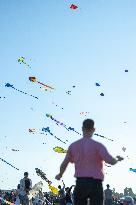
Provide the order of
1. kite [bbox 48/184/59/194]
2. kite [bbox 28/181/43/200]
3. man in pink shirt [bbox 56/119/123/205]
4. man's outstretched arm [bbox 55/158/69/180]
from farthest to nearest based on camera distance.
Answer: kite [bbox 48/184/59/194] < kite [bbox 28/181/43/200] < man's outstretched arm [bbox 55/158/69/180] < man in pink shirt [bbox 56/119/123/205]

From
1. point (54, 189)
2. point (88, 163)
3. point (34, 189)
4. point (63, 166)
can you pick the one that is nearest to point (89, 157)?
point (88, 163)

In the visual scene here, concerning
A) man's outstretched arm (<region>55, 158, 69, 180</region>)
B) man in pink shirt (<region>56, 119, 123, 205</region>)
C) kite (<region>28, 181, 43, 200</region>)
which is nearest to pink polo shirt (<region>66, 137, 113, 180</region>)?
man in pink shirt (<region>56, 119, 123, 205</region>)

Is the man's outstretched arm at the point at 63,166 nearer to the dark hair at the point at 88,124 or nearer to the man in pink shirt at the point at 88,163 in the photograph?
the man in pink shirt at the point at 88,163

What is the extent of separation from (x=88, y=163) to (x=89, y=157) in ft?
0.26

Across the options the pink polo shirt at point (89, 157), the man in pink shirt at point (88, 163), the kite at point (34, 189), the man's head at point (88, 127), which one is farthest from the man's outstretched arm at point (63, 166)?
the kite at point (34, 189)

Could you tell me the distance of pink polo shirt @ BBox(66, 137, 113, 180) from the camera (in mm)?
5973

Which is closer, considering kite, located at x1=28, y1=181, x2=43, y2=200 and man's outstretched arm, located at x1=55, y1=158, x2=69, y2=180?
man's outstretched arm, located at x1=55, y1=158, x2=69, y2=180

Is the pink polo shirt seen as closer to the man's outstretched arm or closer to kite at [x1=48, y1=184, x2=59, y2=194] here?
the man's outstretched arm

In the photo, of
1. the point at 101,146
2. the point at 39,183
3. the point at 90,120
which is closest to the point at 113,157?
the point at 101,146

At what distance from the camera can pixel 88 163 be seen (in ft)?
19.8

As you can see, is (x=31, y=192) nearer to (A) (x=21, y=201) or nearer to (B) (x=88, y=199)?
(A) (x=21, y=201)

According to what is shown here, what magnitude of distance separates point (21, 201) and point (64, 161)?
12.0 meters

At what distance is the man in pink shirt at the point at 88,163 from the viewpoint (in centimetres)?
591

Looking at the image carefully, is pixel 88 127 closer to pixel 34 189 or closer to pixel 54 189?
pixel 34 189
